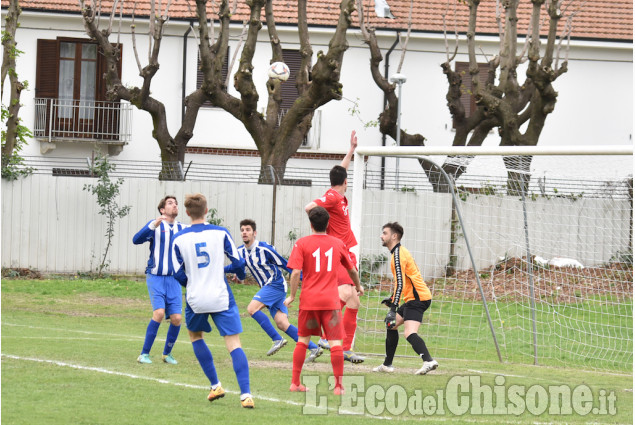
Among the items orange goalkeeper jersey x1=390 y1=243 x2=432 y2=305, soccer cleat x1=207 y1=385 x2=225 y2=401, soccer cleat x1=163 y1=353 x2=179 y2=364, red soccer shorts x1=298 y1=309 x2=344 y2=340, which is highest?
orange goalkeeper jersey x1=390 y1=243 x2=432 y2=305

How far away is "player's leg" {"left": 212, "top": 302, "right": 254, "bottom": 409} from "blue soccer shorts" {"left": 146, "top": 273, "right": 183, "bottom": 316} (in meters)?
2.92

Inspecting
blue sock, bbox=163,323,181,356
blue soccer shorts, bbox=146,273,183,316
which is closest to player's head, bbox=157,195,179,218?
blue soccer shorts, bbox=146,273,183,316

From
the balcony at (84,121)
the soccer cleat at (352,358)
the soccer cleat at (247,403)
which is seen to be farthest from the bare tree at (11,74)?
the soccer cleat at (247,403)

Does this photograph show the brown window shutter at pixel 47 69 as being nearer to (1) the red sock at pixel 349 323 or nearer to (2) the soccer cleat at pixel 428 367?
(1) the red sock at pixel 349 323

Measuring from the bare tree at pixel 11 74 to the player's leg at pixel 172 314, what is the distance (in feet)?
40.2

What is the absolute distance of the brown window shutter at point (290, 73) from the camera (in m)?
30.6

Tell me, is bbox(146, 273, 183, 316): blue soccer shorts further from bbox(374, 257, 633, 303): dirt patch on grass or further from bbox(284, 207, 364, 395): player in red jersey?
bbox(374, 257, 633, 303): dirt patch on grass

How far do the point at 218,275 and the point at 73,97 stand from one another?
23.6 m

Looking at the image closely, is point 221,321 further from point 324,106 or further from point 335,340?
point 324,106

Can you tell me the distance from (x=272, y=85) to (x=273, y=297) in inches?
524

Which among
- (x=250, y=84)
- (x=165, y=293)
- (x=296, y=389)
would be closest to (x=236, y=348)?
(x=296, y=389)

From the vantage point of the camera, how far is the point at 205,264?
8367 mm

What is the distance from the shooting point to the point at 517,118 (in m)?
24.8

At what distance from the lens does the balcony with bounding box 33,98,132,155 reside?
98.2 feet
